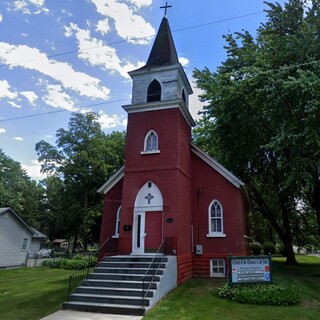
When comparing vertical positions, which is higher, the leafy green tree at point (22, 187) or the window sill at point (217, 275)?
the leafy green tree at point (22, 187)

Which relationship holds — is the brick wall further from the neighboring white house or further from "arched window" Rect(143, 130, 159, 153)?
the neighboring white house

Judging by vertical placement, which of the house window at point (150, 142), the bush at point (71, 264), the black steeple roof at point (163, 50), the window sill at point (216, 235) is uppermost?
the black steeple roof at point (163, 50)

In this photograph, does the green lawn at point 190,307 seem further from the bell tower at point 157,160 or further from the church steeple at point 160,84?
the church steeple at point 160,84

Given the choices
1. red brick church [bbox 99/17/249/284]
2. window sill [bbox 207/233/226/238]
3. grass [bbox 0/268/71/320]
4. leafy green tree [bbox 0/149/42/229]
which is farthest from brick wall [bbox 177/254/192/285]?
leafy green tree [bbox 0/149/42/229]

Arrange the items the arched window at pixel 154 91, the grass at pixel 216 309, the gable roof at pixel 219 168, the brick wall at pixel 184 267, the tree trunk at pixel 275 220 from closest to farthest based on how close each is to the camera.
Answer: the grass at pixel 216 309 < the brick wall at pixel 184 267 < the gable roof at pixel 219 168 < the arched window at pixel 154 91 < the tree trunk at pixel 275 220

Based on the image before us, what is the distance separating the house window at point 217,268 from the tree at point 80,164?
20.9 m

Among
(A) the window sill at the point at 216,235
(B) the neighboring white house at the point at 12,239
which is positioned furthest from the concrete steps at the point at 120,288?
(B) the neighboring white house at the point at 12,239

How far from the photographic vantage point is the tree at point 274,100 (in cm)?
1315

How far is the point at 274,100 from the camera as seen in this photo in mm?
13719

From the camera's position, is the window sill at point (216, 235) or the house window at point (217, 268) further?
the window sill at point (216, 235)

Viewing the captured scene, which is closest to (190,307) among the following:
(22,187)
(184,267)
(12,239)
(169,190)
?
(184,267)

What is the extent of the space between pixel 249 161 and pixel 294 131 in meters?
6.62

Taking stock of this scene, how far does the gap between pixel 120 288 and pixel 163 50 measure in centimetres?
1273

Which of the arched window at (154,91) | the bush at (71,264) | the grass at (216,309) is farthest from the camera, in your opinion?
the bush at (71,264)
